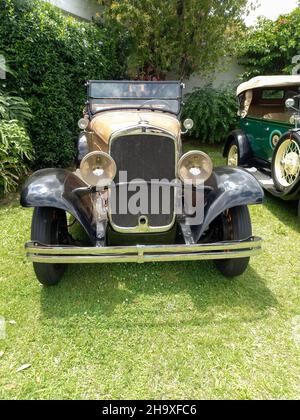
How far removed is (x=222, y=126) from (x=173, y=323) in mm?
6481

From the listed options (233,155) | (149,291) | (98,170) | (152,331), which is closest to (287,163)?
(233,155)

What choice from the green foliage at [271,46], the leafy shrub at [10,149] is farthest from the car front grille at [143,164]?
the green foliage at [271,46]

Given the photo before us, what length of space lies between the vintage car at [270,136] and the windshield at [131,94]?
4.80 feet

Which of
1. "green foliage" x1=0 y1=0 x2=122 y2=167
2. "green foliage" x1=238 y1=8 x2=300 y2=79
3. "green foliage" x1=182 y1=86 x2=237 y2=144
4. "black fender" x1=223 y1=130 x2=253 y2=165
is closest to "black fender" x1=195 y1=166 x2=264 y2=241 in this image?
"black fender" x1=223 y1=130 x2=253 y2=165

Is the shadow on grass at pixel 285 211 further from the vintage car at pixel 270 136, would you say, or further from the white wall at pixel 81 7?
the white wall at pixel 81 7

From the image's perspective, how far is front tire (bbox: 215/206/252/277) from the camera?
2.54 metres

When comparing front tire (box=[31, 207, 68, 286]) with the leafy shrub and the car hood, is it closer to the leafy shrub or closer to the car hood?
the car hood

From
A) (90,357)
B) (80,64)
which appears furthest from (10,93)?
(90,357)

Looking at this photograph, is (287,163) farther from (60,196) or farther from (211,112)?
(211,112)

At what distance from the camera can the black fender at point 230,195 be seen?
95.2 inches

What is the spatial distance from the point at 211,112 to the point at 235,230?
5631mm

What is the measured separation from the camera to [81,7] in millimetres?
7723

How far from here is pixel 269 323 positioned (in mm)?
2301

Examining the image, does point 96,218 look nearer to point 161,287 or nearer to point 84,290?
point 84,290
